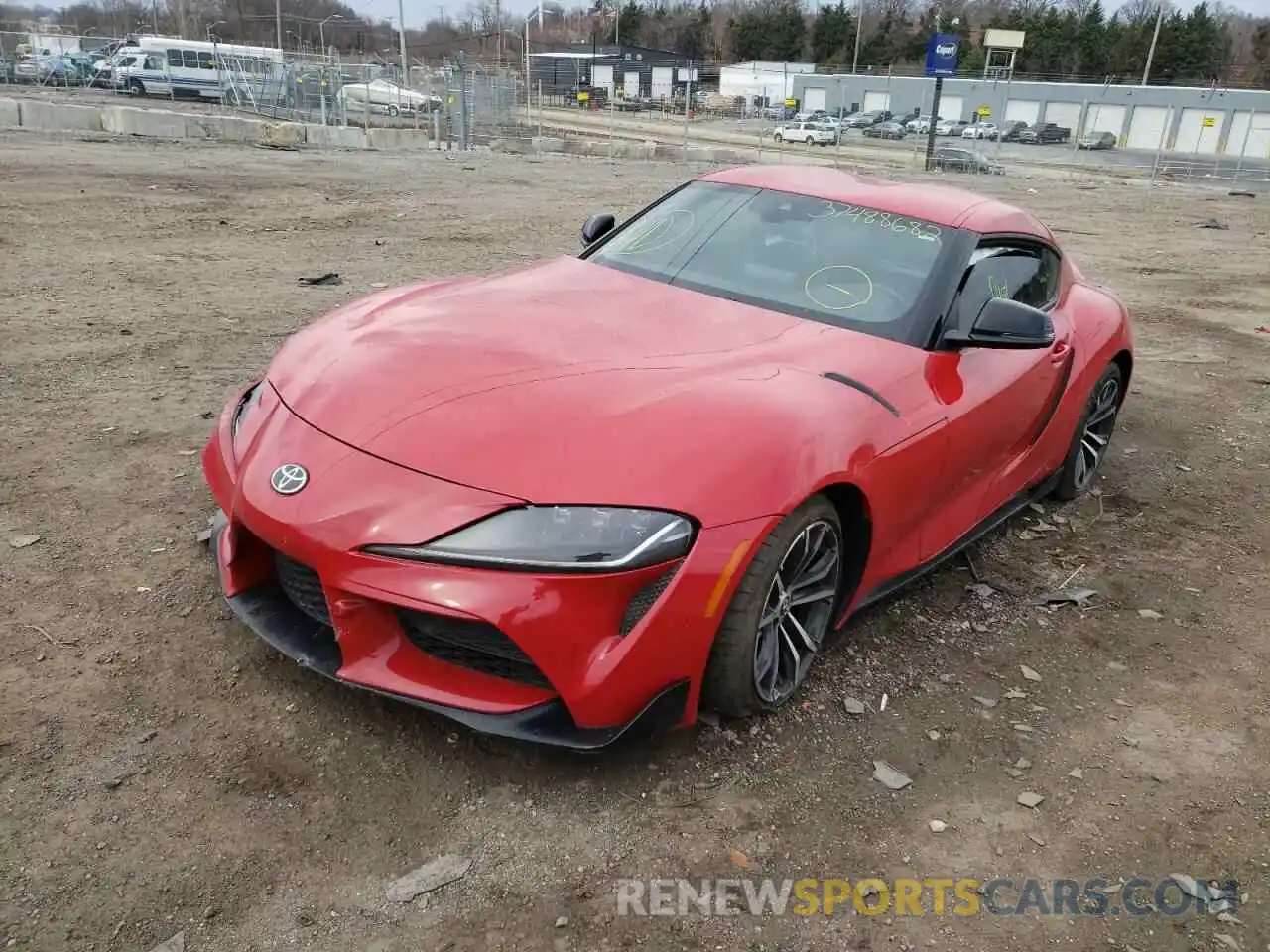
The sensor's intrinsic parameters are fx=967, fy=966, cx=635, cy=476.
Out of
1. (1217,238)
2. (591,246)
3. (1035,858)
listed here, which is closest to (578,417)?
(1035,858)

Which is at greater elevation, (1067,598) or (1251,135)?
(1251,135)

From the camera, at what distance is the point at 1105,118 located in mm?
53562

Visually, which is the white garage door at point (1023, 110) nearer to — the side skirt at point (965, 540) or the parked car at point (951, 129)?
the parked car at point (951, 129)

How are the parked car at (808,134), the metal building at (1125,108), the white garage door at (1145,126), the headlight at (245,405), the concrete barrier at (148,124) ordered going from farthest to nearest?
1. the white garage door at (1145,126)
2. the metal building at (1125,108)
3. the parked car at (808,134)
4. the concrete barrier at (148,124)
5. the headlight at (245,405)

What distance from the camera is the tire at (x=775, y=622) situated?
2574 millimetres

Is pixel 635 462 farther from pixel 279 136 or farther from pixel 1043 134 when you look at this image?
pixel 1043 134

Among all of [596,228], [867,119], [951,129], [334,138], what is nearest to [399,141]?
[334,138]

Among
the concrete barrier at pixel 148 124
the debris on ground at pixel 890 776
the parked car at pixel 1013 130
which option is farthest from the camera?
the parked car at pixel 1013 130

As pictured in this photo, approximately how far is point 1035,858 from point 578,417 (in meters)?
1.65

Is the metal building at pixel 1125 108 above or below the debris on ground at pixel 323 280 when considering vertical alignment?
above

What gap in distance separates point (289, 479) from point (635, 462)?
92 cm

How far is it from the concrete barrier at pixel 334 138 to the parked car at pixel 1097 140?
36146 mm

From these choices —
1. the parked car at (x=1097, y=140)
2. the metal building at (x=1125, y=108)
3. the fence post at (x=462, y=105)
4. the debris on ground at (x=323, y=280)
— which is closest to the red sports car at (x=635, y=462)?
the debris on ground at (x=323, y=280)

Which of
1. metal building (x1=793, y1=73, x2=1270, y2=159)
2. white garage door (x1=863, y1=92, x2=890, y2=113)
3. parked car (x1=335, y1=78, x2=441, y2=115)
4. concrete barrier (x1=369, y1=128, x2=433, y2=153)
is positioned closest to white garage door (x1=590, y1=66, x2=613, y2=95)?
metal building (x1=793, y1=73, x2=1270, y2=159)
